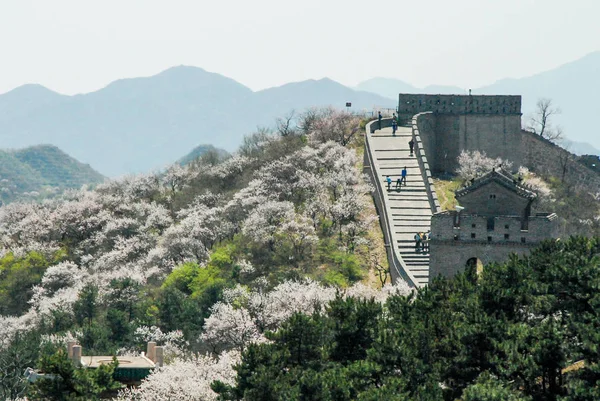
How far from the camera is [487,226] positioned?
187ft

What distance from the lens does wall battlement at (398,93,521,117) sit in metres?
86.8

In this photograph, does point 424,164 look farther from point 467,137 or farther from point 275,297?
point 275,297

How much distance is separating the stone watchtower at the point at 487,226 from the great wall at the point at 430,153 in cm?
81

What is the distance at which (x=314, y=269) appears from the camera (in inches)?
2803

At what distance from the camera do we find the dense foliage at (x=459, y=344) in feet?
120

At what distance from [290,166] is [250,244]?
9897 mm

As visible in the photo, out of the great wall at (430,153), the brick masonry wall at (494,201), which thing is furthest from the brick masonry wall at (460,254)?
the brick masonry wall at (494,201)

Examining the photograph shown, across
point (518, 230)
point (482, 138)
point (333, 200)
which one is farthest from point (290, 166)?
point (518, 230)

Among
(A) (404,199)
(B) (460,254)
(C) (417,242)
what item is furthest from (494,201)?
(A) (404,199)

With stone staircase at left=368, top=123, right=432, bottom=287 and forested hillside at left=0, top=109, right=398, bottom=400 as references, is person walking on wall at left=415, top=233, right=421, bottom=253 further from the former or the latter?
forested hillside at left=0, top=109, right=398, bottom=400

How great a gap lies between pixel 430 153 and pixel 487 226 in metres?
29.3

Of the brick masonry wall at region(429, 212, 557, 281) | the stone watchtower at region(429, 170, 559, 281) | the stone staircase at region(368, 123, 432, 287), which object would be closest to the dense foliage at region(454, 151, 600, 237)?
the stone staircase at region(368, 123, 432, 287)

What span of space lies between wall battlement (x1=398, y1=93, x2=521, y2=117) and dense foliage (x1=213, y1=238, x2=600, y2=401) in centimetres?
4152

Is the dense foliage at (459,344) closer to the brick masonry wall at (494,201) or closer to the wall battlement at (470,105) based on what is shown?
the brick masonry wall at (494,201)
